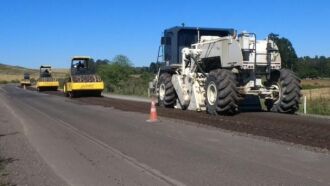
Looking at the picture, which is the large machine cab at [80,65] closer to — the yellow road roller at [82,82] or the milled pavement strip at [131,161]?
the yellow road roller at [82,82]

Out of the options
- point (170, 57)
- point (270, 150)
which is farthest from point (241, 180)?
point (170, 57)

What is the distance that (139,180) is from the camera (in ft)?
27.0

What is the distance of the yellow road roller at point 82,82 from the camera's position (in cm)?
3656

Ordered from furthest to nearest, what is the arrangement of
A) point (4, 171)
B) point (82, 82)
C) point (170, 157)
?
point (82, 82) → point (170, 157) → point (4, 171)

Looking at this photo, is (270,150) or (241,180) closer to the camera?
(241,180)

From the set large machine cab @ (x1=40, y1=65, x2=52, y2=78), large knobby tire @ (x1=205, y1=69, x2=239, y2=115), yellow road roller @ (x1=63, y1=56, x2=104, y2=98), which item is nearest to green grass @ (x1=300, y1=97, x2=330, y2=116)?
large knobby tire @ (x1=205, y1=69, x2=239, y2=115)

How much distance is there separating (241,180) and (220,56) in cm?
1112

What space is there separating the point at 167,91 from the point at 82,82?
15506 mm

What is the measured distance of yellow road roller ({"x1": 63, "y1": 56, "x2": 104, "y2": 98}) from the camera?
1439 inches

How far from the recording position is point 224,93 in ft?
57.8

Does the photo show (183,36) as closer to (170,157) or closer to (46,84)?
(170,157)

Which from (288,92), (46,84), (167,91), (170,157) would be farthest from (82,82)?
(170,157)

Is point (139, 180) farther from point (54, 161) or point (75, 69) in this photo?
point (75, 69)

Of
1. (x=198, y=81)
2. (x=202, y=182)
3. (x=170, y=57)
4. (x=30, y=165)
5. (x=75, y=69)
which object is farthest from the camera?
(x=75, y=69)
